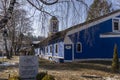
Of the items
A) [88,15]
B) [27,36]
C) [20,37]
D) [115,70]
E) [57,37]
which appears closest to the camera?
[88,15]

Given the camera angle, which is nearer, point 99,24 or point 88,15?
point 88,15

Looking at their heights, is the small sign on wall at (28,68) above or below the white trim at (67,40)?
below

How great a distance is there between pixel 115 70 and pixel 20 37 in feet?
119

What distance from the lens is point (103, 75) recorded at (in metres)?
18.2

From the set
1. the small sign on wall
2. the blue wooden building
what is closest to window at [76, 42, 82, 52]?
the blue wooden building

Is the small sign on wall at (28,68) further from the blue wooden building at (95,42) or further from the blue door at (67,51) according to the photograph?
the blue door at (67,51)

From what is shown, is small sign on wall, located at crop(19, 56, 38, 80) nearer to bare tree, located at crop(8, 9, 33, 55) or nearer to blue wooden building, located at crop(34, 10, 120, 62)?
bare tree, located at crop(8, 9, 33, 55)

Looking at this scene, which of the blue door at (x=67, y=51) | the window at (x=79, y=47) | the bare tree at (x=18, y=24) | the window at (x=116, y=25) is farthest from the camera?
the window at (x=116, y=25)

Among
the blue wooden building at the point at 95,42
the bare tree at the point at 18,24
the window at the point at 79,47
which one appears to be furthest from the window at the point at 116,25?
the bare tree at the point at 18,24

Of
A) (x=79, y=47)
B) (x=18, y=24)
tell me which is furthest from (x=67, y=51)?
(x=18, y=24)

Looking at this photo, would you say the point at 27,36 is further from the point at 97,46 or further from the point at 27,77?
the point at 27,77

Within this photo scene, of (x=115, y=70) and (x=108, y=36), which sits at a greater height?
(x=108, y=36)

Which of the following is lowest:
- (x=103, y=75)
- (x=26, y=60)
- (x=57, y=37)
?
(x=103, y=75)

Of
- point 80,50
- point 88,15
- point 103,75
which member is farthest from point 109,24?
point 88,15
